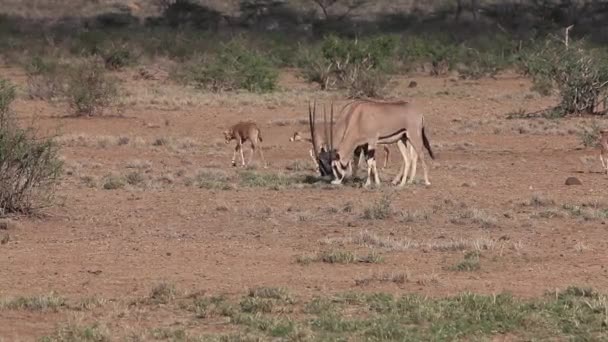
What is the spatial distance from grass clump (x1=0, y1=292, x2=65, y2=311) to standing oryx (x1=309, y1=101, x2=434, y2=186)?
9.06 metres

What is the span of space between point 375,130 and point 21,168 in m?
5.87

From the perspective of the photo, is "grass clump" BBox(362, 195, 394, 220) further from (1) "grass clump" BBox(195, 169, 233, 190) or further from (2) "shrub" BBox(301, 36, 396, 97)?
(2) "shrub" BBox(301, 36, 396, 97)

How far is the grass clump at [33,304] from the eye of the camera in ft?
32.0

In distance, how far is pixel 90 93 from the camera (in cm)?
2977

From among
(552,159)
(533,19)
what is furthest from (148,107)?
(533,19)

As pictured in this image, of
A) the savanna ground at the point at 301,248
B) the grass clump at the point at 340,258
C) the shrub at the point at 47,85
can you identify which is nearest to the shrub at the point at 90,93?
the shrub at the point at 47,85

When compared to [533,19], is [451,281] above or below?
below

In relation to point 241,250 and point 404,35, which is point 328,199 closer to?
point 241,250

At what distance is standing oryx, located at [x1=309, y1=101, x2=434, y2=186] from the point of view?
61.1 feet

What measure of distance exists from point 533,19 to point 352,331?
71178 millimetres

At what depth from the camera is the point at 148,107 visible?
1309 inches

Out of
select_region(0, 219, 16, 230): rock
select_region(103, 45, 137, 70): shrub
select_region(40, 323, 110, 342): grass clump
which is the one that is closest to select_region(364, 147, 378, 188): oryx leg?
select_region(0, 219, 16, 230): rock

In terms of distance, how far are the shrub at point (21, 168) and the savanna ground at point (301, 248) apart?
0.97 ft

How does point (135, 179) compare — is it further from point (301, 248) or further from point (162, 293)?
point (162, 293)
